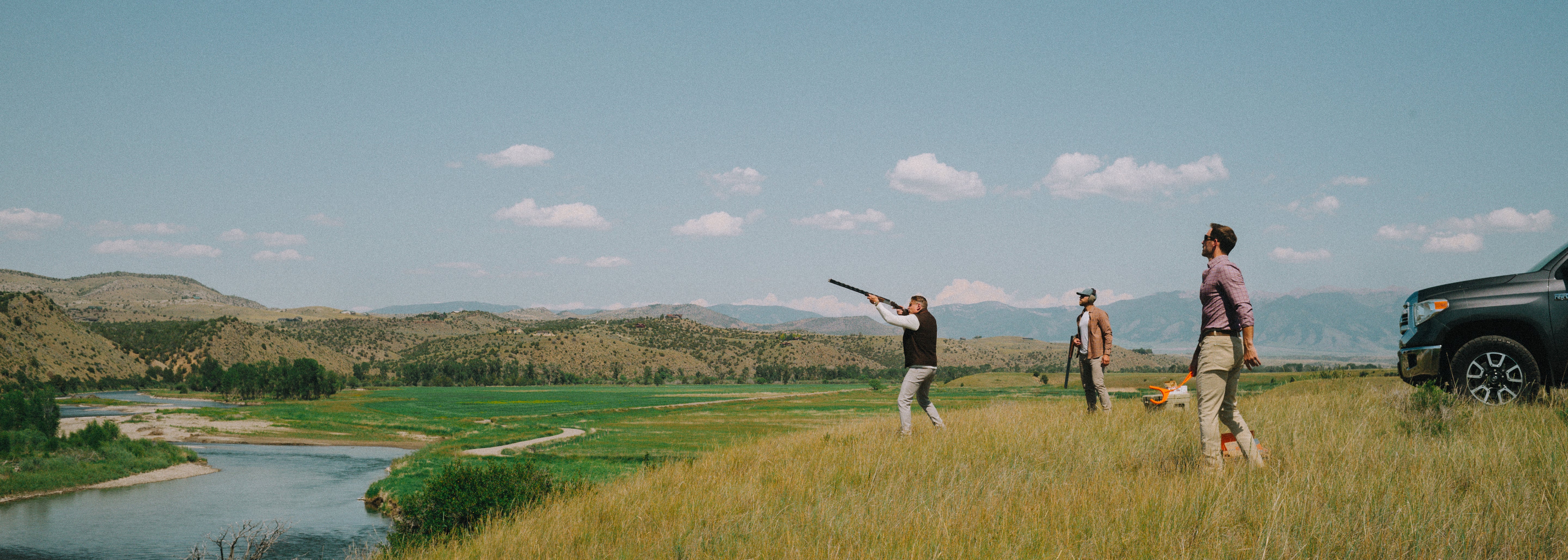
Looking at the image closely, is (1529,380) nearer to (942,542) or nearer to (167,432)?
(942,542)

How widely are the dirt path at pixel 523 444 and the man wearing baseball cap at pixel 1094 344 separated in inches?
1100

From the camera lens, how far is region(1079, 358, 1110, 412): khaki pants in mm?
15133

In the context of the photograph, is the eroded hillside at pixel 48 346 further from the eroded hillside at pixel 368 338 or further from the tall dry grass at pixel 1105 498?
the tall dry grass at pixel 1105 498

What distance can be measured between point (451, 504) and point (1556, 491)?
17.9 metres

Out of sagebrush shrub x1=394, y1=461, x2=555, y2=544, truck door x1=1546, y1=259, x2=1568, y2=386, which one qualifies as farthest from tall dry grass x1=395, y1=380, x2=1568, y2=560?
sagebrush shrub x1=394, y1=461, x2=555, y2=544

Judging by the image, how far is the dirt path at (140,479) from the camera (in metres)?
38.6

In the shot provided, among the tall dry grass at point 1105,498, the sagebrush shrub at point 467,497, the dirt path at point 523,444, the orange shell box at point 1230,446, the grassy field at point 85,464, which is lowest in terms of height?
the grassy field at point 85,464

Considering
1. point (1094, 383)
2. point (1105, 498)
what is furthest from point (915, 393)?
point (1105, 498)

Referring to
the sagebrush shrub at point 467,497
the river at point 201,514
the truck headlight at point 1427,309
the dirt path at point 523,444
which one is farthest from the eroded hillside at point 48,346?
the truck headlight at point 1427,309

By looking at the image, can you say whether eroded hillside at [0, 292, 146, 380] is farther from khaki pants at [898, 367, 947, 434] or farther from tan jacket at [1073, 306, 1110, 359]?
tan jacket at [1073, 306, 1110, 359]

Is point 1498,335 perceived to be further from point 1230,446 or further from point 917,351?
point 917,351

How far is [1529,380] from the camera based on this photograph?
36.9 ft

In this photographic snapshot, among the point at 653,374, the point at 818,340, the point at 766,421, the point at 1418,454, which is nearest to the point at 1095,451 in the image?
the point at 1418,454

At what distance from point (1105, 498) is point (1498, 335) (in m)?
7.94
